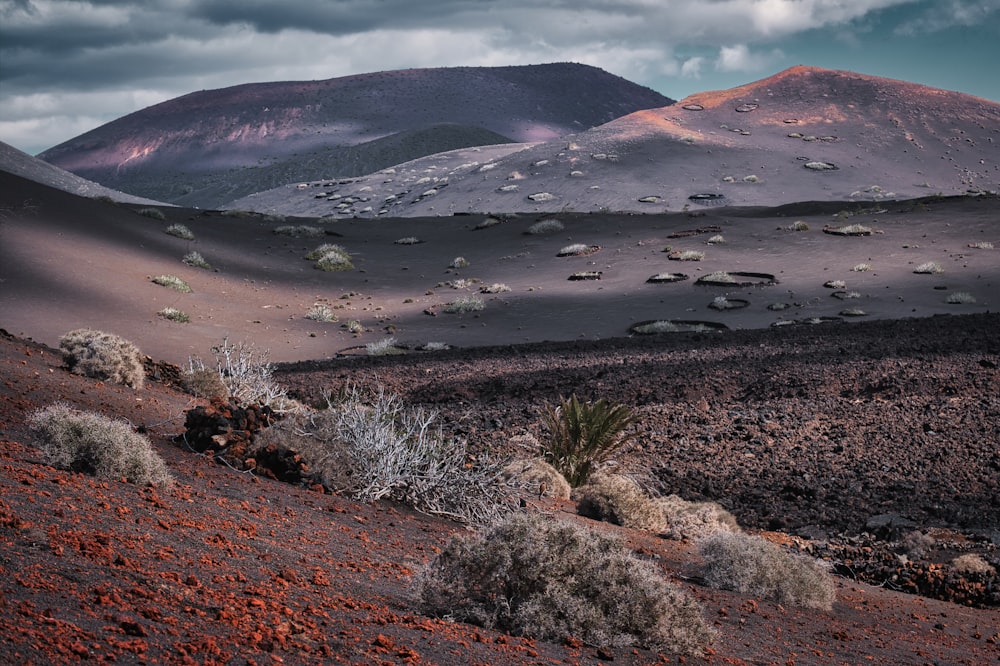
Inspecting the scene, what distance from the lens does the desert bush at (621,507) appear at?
9.47m

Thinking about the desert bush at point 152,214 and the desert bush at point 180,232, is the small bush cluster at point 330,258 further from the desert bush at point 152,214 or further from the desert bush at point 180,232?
the desert bush at point 152,214

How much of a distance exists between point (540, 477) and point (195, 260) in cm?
2410

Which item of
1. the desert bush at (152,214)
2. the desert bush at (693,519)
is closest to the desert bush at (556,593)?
the desert bush at (693,519)

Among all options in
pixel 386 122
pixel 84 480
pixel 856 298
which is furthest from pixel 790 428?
pixel 386 122

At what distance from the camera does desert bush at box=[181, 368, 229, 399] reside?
12.9 metres

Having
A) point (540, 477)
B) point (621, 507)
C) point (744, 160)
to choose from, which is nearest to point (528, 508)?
point (621, 507)

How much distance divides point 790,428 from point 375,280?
2319cm

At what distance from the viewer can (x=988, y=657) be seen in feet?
20.7

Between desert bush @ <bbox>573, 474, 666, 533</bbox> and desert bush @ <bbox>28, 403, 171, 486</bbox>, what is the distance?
423cm

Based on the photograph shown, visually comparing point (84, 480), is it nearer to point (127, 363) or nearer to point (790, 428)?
point (127, 363)

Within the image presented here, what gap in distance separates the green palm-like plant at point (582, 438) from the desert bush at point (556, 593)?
5838 millimetres

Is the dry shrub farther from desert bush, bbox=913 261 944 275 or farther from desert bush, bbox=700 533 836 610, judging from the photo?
desert bush, bbox=913 261 944 275

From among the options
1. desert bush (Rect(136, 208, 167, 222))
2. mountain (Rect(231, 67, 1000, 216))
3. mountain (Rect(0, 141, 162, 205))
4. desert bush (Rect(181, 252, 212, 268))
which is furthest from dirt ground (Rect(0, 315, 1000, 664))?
mountain (Rect(0, 141, 162, 205))

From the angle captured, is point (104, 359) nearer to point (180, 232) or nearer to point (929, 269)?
point (180, 232)
